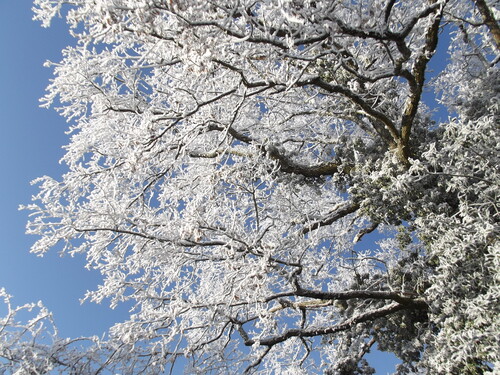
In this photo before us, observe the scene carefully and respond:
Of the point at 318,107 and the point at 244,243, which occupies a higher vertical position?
the point at 318,107

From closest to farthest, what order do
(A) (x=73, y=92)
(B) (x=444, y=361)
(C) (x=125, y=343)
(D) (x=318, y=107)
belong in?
(B) (x=444, y=361), (C) (x=125, y=343), (A) (x=73, y=92), (D) (x=318, y=107)

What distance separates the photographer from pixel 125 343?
589 centimetres

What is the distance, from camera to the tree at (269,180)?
455 cm

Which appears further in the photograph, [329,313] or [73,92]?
[329,313]

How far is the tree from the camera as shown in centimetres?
455

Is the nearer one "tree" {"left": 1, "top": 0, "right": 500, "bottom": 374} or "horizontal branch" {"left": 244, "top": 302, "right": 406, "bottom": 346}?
"tree" {"left": 1, "top": 0, "right": 500, "bottom": 374}

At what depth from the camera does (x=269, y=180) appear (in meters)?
6.28

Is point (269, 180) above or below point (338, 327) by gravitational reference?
above

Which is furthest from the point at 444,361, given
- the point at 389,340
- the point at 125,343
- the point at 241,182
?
the point at 125,343

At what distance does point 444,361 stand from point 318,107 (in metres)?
4.99

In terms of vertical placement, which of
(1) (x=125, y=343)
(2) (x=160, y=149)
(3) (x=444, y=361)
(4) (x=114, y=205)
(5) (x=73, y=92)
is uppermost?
(5) (x=73, y=92)

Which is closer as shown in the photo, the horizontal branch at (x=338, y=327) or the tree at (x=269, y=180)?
the tree at (x=269, y=180)

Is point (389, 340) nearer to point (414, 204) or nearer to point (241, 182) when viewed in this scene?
point (414, 204)

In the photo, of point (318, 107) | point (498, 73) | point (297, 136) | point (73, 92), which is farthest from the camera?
point (297, 136)
